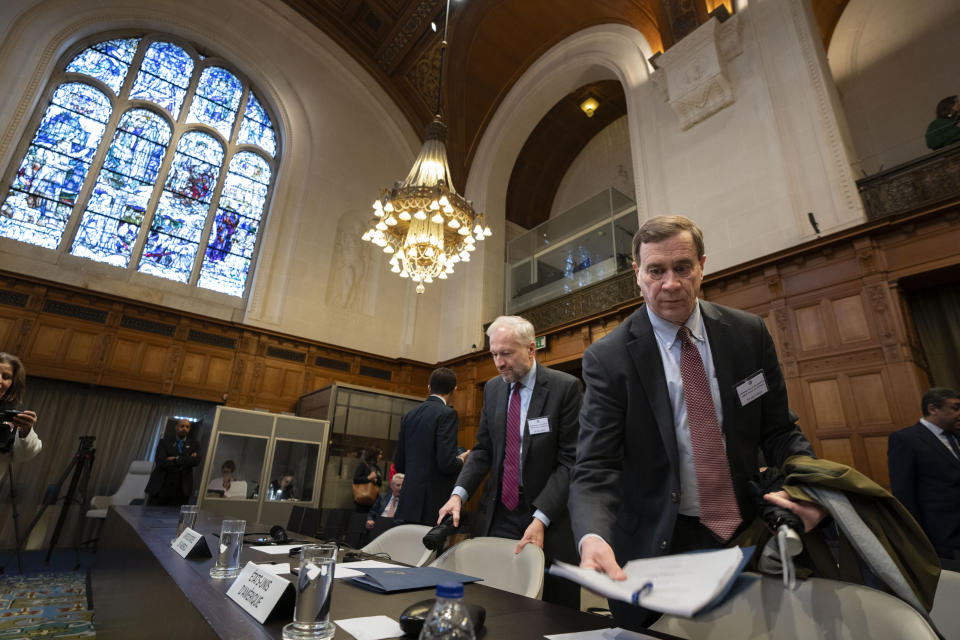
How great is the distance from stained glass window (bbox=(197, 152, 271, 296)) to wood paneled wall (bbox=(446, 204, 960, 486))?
8.19 metres

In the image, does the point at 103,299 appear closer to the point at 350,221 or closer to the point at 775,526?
the point at 350,221

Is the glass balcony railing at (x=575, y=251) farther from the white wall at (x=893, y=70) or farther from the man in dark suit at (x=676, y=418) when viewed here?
the man in dark suit at (x=676, y=418)

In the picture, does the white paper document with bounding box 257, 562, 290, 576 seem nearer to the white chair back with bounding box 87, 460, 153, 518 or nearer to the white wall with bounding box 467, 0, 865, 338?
the white wall with bounding box 467, 0, 865, 338

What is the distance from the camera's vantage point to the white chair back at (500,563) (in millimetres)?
1418

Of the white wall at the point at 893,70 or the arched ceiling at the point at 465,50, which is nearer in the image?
the white wall at the point at 893,70

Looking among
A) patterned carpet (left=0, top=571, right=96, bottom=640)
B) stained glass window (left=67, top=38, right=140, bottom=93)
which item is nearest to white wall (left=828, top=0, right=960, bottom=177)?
patterned carpet (left=0, top=571, right=96, bottom=640)

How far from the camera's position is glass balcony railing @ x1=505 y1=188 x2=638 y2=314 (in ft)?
24.2

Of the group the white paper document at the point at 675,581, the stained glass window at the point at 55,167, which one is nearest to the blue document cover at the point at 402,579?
the white paper document at the point at 675,581

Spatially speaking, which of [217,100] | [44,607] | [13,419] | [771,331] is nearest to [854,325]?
[771,331]

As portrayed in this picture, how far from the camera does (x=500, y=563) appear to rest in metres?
1.59

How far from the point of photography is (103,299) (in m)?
7.07

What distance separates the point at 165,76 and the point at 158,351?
17.2ft

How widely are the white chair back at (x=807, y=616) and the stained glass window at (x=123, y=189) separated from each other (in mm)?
9148

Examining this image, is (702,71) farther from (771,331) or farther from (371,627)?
(371,627)
